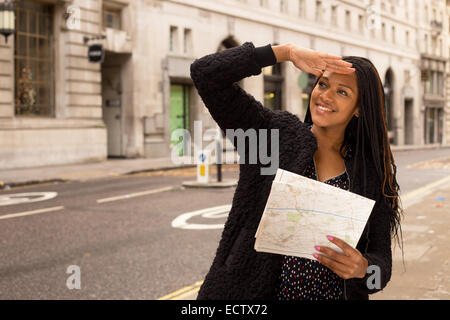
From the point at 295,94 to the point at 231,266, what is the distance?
106 ft

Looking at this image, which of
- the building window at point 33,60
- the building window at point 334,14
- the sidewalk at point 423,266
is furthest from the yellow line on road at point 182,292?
the building window at point 334,14

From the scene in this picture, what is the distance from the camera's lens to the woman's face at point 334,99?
208cm

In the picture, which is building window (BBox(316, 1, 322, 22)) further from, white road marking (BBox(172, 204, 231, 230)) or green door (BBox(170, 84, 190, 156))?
white road marking (BBox(172, 204, 231, 230))

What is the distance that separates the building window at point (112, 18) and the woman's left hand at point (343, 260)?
23140 mm

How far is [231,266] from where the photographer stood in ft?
6.64

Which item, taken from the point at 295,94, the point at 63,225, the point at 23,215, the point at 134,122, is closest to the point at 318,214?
the point at 63,225

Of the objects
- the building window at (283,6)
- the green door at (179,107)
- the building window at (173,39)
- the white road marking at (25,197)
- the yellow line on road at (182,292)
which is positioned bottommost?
the yellow line on road at (182,292)

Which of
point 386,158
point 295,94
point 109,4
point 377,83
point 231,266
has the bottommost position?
point 231,266

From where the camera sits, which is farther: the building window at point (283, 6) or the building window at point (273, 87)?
the building window at point (283, 6)

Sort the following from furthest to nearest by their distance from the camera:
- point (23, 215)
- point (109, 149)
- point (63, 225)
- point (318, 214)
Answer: point (109, 149) < point (23, 215) < point (63, 225) < point (318, 214)

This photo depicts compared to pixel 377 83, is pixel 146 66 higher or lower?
higher

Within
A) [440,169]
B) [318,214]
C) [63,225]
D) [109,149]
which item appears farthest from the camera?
[109,149]

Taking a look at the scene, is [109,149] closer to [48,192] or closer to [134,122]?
[134,122]

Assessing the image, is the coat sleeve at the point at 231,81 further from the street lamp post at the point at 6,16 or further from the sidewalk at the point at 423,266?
the street lamp post at the point at 6,16
